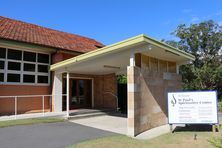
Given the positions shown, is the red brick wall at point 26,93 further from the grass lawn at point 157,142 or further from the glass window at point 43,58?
the grass lawn at point 157,142

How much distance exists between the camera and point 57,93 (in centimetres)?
1384

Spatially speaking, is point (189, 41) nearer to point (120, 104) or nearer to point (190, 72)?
point (190, 72)

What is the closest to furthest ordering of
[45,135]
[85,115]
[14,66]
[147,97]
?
[45,135] < [147,97] < [85,115] < [14,66]

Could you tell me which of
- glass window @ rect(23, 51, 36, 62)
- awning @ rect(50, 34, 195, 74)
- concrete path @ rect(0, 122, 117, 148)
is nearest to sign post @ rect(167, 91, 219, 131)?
awning @ rect(50, 34, 195, 74)

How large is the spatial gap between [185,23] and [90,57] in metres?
14.4

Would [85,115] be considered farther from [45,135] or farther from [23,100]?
[45,135]

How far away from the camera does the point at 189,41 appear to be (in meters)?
21.2

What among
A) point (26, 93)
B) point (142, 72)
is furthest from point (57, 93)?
point (142, 72)

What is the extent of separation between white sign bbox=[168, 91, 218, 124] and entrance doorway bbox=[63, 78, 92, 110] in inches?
328

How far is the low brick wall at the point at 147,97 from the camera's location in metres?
8.23

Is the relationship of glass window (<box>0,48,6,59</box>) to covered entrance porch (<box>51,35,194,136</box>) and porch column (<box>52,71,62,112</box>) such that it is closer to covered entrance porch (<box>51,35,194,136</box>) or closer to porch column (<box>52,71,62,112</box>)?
covered entrance porch (<box>51,35,194,136</box>)

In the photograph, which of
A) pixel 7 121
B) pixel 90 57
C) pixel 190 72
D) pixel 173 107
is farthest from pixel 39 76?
pixel 190 72

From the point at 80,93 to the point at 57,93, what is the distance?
2736 mm

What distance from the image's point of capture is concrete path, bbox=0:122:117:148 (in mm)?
6941
